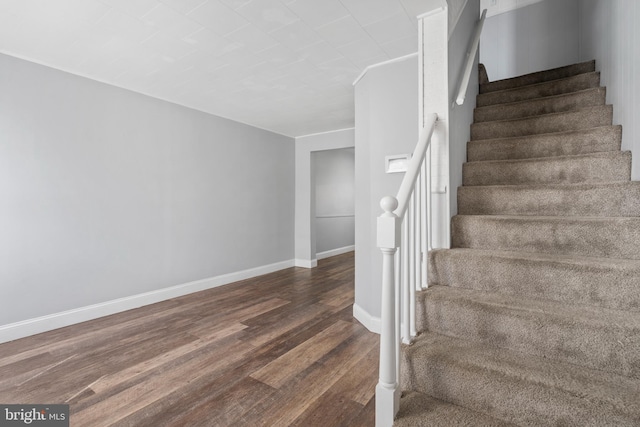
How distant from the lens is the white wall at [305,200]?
5.27 metres

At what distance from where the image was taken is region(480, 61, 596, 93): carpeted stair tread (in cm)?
255

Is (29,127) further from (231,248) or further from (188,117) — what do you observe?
(231,248)

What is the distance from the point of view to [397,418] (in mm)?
1128

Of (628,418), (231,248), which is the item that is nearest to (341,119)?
(231,248)

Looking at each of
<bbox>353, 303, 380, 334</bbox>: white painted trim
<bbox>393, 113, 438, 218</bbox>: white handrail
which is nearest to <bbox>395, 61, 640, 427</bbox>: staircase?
<bbox>393, 113, 438, 218</bbox>: white handrail

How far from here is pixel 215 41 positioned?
2236 mm

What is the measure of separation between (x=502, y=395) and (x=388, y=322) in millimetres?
492

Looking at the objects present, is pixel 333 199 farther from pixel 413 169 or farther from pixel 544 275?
pixel 544 275

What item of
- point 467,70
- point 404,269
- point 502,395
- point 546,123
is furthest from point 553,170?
point 502,395

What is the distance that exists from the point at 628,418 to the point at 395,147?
6.77 feet

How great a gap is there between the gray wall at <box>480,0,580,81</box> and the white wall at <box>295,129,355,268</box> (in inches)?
110

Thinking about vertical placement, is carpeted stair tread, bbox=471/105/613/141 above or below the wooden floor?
Answer: above

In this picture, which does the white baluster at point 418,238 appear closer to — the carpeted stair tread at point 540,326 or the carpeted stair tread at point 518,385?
the carpeted stair tread at point 540,326

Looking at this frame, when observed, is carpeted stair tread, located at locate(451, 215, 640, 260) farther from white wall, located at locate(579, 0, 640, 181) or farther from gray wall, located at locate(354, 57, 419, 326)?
gray wall, located at locate(354, 57, 419, 326)
